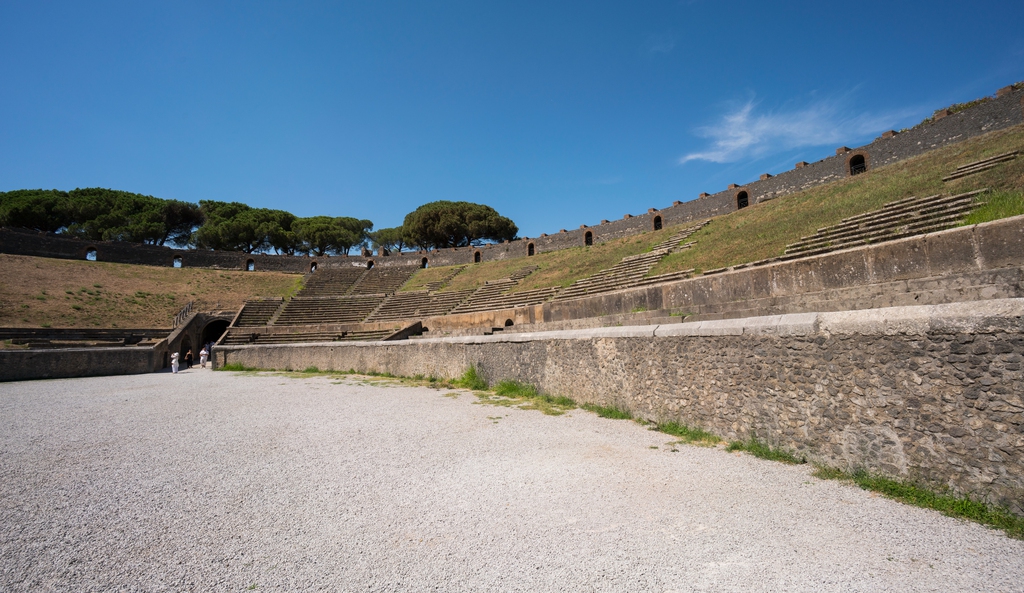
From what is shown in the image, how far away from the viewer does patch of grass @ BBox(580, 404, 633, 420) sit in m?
6.13

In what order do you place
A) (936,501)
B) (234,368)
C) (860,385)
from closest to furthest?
(936,501)
(860,385)
(234,368)

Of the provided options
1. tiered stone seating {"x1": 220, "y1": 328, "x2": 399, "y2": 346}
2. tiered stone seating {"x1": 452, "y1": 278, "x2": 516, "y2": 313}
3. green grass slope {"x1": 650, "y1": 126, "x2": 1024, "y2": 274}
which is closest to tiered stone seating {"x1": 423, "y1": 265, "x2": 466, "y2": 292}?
tiered stone seating {"x1": 452, "y1": 278, "x2": 516, "y2": 313}

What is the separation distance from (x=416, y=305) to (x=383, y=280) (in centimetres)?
1117

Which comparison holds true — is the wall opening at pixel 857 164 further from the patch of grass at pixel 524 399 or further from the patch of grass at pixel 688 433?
the patch of grass at pixel 688 433

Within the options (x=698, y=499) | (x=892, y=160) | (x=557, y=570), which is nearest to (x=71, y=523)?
(x=557, y=570)

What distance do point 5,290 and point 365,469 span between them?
109 ft

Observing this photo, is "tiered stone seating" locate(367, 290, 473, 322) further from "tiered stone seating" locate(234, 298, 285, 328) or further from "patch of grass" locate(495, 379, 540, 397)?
"patch of grass" locate(495, 379, 540, 397)

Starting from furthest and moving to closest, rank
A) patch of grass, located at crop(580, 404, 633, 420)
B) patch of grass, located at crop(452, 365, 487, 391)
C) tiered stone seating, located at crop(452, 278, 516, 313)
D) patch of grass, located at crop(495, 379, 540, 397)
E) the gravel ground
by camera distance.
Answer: tiered stone seating, located at crop(452, 278, 516, 313) < patch of grass, located at crop(452, 365, 487, 391) < patch of grass, located at crop(495, 379, 540, 397) < patch of grass, located at crop(580, 404, 633, 420) < the gravel ground

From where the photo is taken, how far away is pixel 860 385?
3549mm

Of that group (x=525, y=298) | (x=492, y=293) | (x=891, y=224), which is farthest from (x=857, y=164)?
(x=492, y=293)

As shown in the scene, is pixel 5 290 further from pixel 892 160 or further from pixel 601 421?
pixel 892 160

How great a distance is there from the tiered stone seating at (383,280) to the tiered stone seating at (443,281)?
340 centimetres

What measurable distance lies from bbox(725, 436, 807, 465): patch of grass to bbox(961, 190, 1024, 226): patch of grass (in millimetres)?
6165

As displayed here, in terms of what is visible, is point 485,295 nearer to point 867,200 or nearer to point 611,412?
point 867,200
